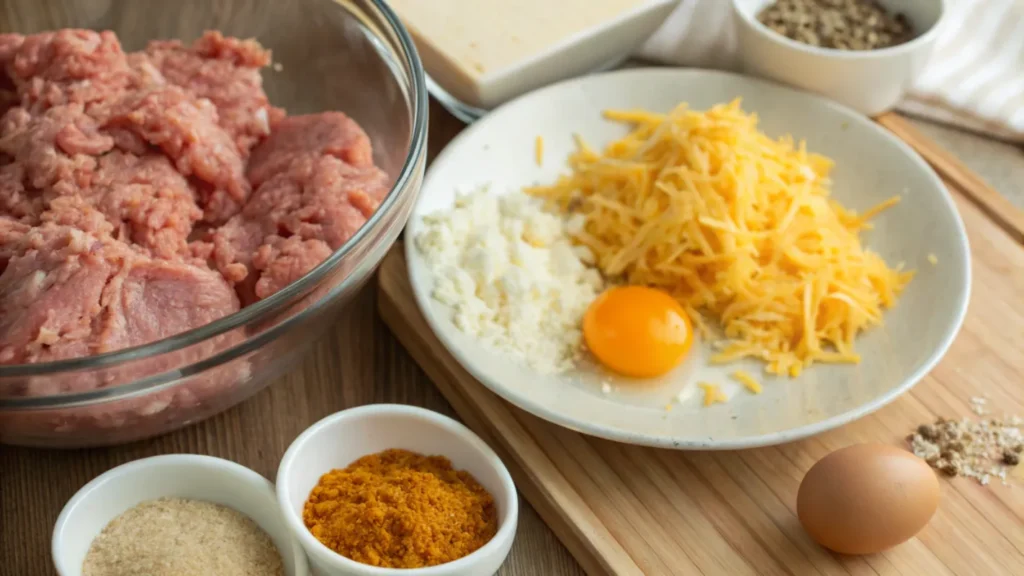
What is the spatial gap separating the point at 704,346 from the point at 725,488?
0.39 metres

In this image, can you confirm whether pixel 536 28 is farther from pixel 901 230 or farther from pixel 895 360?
pixel 895 360

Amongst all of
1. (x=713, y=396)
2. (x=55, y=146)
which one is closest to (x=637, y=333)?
(x=713, y=396)

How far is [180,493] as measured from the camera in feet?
6.12

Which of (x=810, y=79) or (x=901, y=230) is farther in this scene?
(x=810, y=79)

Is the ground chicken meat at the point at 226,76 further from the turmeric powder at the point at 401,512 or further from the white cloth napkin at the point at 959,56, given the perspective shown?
the white cloth napkin at the point at 959,56

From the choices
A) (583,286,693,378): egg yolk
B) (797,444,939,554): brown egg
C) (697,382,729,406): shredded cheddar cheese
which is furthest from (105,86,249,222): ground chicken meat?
(797,444,939,554): brown egg

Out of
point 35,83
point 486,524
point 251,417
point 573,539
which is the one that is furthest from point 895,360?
point 35,83

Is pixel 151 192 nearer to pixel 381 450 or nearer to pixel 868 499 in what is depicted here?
pixel 381 450

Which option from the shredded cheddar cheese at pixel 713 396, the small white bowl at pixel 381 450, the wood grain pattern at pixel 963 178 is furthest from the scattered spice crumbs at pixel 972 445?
the small white bowl at pixel 381 450

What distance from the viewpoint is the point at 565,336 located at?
2.26 meters

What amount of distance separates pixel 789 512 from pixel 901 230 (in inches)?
35.5

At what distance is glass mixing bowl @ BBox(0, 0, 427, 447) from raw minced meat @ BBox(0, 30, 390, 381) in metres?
0.03

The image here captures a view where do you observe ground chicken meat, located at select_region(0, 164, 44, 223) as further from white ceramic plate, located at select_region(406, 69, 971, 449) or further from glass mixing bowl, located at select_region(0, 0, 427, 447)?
white ceramic plate, located at select_region(406, 69, 971, 449)

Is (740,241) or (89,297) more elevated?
(89,297)
